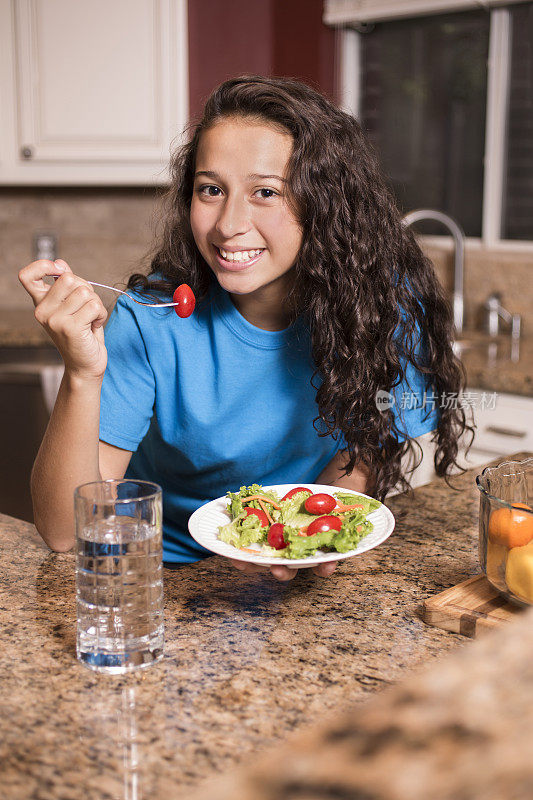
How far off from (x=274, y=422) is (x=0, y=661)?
0.71 metres

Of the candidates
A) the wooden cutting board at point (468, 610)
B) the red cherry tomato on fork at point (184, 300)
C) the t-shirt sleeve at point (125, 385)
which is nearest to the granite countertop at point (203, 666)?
the wooden cutting board at point (468, 610)

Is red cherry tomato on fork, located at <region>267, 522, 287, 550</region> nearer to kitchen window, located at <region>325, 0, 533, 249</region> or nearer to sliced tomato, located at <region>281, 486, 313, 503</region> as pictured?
sliced tomato, located at <region>281, 486, 313, 503</region>

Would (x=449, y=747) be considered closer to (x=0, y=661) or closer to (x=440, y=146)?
(x=0, y=661)

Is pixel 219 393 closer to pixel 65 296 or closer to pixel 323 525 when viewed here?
pixel 65 296

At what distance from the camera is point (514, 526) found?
0.84 m

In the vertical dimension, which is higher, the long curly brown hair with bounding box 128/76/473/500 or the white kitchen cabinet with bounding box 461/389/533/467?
the long curly brown hair with bounding box 128/76/473/500

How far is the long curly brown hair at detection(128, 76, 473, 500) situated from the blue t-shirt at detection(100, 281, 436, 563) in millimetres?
47

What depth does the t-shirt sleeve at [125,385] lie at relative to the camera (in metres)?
1.33

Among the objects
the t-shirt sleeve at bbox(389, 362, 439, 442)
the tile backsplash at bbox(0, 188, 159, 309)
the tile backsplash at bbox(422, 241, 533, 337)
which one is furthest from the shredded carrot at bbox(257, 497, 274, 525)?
the tile backsplash at bbox(0, 188, 159, 309)

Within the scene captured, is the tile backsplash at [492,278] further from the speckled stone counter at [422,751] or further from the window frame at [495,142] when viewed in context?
the speckled stone counter at [422,751]

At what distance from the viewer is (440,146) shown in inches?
129

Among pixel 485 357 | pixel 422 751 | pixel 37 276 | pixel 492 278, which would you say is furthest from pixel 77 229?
pixel 422 751

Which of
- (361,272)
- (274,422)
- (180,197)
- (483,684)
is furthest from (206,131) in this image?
(483,684)

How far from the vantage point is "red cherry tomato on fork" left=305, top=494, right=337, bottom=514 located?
1.00 meters
